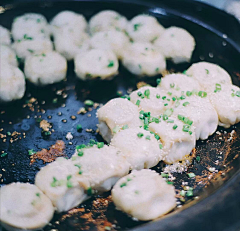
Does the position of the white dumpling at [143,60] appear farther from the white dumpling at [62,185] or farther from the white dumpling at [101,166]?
the white dumpling at [62,185]

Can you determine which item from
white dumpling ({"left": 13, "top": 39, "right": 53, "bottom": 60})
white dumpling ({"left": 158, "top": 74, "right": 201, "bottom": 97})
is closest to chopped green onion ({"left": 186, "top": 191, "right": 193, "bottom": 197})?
white dumpling ({"left": 158, "top": 74, "right": 201, "bottom": 97})

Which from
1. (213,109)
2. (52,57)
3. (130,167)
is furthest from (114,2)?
(130,167)

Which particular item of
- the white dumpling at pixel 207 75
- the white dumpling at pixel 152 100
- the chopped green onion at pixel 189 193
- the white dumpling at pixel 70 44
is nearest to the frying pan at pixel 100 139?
the chopped green onion at pixel 189 193

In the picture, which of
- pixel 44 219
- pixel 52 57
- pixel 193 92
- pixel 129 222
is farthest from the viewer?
pixel 52 57

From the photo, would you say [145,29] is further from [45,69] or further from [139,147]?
[139,147]

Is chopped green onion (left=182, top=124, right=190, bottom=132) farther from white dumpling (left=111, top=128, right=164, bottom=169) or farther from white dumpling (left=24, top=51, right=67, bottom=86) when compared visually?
white dumpling (left=24, top=51, right=67, bottom=86)

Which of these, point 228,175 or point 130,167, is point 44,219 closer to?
point 130,167
